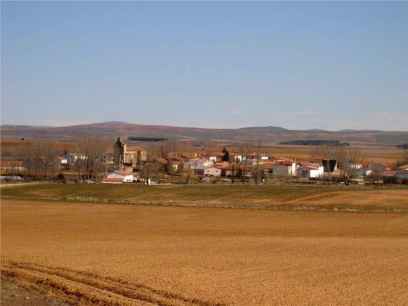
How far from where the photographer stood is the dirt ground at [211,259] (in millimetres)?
21672

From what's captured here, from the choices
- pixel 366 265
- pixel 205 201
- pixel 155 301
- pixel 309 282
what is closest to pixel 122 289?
pixel 155 301

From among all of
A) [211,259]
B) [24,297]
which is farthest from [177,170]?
[24,297]

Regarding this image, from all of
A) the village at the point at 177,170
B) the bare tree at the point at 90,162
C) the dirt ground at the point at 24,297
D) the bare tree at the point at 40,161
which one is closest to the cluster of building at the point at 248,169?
the village at the point at 177,170

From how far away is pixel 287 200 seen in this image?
7356cm

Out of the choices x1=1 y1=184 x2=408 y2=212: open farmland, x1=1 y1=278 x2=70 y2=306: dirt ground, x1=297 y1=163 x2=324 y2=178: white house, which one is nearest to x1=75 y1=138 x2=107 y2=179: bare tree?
x1=1 y1=184 x2=408 y2=212: open farmland

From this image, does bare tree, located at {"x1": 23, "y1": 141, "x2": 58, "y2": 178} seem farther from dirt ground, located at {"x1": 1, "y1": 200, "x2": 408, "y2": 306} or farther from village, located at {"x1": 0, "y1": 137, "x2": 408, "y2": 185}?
dirt ground, located at {"x1": 1, "y1": 200, "x2": 408, "y2": 306}

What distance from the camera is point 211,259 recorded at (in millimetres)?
29344

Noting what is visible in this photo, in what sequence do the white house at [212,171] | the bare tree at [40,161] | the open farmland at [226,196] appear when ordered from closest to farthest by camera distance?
the open farmland at [226,196], the bare tree at [40,161], the white house at [212,171]

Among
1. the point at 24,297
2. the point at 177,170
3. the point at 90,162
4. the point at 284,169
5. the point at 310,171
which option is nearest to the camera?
the point at 24,297

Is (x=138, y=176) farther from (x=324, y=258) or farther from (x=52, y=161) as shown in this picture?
(x=324, y=258)

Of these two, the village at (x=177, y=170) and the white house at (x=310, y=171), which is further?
the white house at (x=310, y=171)

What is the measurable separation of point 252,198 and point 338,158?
71592 millimetres

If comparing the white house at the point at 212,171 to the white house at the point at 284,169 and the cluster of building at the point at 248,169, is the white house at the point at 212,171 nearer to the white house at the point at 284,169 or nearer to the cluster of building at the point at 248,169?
the cluster of building at the point at 248,169

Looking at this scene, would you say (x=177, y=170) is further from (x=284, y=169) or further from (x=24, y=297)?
(x=24, y=297)
